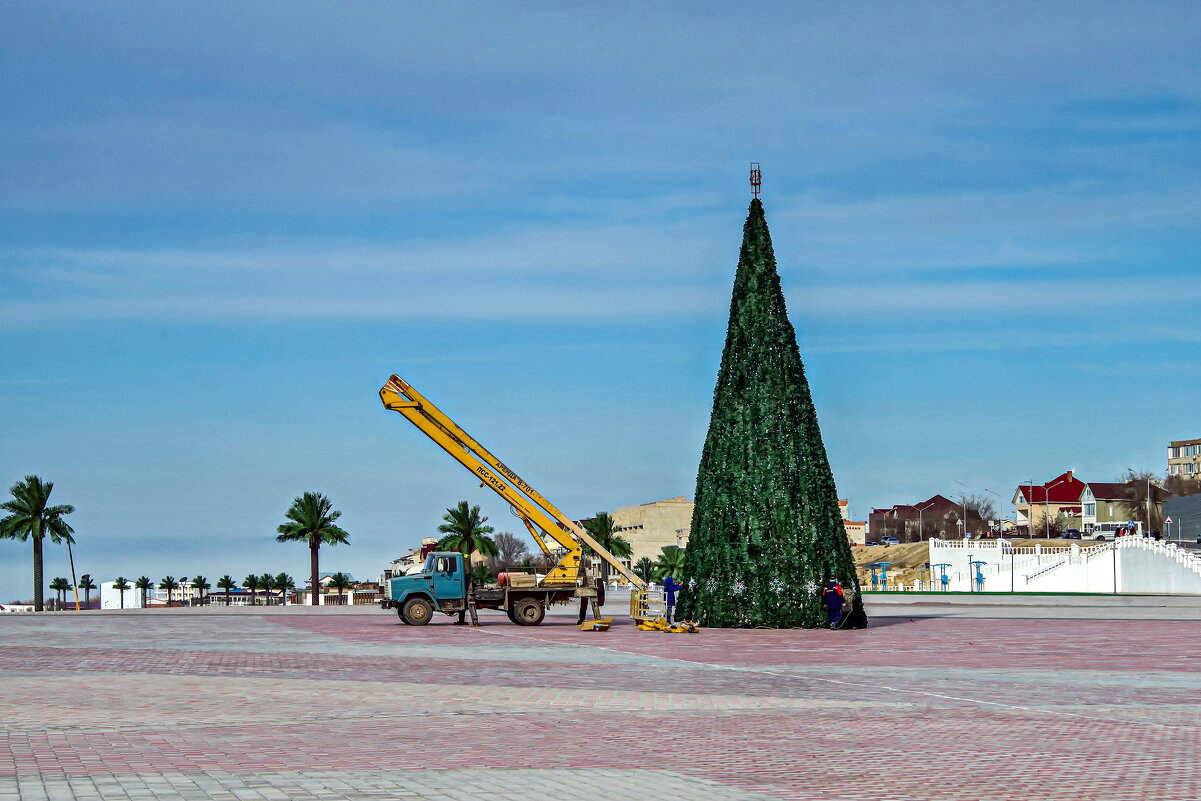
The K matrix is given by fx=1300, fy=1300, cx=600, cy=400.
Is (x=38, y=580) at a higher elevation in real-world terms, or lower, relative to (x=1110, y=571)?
higher

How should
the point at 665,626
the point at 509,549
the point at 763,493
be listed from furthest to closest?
the point at 509,549 → the point at 665,626 → the point at 763,493

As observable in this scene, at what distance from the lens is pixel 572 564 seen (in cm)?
3666

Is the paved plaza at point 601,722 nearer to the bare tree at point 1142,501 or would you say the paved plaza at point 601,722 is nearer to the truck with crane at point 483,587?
the truck with crane at point 483,587

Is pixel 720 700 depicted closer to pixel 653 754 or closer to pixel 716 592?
pixel 653 754

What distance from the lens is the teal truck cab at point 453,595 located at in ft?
120

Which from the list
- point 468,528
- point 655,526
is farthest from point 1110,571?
point 655,526

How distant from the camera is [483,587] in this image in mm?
37125

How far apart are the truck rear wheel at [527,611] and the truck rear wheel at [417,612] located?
7.81ft

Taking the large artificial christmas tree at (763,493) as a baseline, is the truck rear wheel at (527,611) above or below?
below

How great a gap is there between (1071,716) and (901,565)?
146 metres

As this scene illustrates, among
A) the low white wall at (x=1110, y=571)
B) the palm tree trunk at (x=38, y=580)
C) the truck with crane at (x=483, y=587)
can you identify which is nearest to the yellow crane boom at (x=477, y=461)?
the truck with crane at (x=483, y=587)

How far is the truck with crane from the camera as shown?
120 ft

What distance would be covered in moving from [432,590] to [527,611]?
2.75 m

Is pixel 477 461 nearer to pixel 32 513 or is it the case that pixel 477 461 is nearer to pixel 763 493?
pixel 763 493
